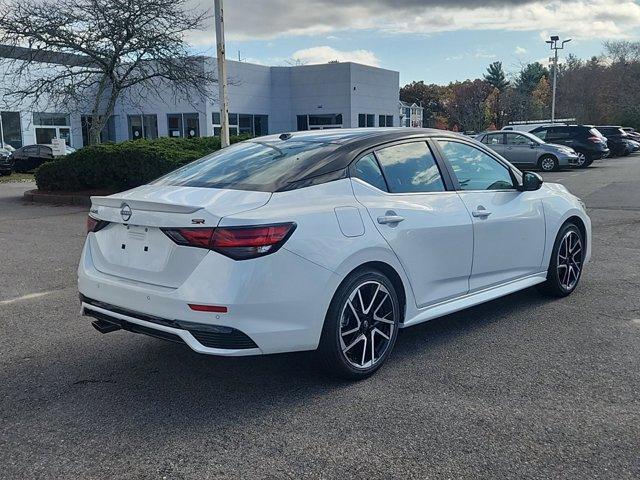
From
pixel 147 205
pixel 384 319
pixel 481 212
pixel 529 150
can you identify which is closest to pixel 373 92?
pixel 529 150

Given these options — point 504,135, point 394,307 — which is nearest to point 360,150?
point 394,307

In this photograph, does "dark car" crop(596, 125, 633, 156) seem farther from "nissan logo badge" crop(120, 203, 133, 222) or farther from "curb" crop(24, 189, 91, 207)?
"nissan logo badge" crop(120, 203, 133, 222)

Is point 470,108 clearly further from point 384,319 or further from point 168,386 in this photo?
point 168,386

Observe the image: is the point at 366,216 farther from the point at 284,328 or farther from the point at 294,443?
the point at 294,443

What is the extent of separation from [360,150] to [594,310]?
2.86 meters

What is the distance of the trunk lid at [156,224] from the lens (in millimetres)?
3562

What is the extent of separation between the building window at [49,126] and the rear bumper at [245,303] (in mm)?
35627

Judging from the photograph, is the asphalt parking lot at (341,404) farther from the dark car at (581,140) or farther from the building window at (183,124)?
the building window at (183,124)

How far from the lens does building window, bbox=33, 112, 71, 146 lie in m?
36.0

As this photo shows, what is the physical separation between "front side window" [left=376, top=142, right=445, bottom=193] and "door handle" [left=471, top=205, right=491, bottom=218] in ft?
1.10

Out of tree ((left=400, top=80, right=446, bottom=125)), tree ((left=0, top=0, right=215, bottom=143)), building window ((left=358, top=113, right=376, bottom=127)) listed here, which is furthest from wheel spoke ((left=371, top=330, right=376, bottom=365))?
tree ((left=400, top=80, right=446, bottom=125))

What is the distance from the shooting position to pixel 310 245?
12.0 feet

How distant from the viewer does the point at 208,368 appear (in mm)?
4363

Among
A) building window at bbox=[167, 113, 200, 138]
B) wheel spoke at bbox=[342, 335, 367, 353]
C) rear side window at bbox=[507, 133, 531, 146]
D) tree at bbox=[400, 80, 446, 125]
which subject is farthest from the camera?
tree at bbox=[400, 80, 446, 125]
